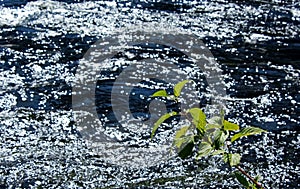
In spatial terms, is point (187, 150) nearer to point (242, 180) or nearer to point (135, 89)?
point (242, 180)

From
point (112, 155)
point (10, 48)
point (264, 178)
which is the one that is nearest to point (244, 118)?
point (264, 178)

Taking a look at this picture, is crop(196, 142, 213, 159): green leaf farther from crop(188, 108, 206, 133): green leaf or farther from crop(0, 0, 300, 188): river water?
crop(0, 0, 300, 188): river water

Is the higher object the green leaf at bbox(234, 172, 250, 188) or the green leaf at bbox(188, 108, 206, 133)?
the green leaf at bbox(188, 108, 206, 133)

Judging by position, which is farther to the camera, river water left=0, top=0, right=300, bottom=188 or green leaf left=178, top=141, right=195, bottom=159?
river water left=0, top=0, right=300, bottom=188

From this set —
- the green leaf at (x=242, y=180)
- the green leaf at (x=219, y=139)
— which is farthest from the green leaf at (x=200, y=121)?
the green leaf at (x=242, y=180)

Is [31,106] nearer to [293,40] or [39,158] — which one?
[39,158]

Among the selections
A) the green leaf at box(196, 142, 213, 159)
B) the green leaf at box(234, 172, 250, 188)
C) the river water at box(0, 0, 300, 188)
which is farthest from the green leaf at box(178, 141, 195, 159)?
the river water at box(0, 0, 300, 188)

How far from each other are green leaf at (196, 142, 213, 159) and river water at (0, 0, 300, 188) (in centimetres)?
196

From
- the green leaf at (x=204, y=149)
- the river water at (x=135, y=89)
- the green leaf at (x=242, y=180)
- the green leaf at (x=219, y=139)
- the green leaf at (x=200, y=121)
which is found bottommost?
the river water at (x=135, y=89)

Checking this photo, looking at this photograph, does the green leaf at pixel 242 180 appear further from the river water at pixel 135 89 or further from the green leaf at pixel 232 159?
the river water at pixel 135 89

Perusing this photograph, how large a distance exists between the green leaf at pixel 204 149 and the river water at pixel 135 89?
196cm

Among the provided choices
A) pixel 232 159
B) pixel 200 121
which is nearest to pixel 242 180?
pixel 232 159

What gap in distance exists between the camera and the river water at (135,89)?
328 cm

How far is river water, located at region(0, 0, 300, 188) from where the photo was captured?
328 cm
